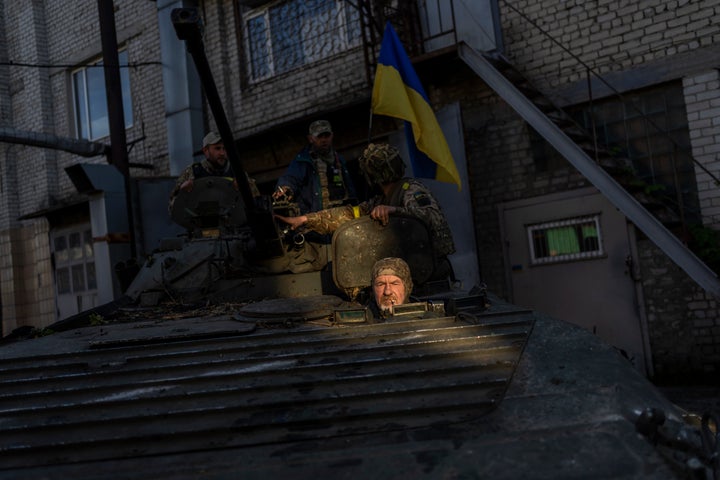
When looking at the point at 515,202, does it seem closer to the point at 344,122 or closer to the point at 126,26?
the point at 344,122

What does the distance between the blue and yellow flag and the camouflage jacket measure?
3.04 metres

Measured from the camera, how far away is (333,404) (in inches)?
86.9

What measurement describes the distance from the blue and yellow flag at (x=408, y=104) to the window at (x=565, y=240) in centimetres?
141

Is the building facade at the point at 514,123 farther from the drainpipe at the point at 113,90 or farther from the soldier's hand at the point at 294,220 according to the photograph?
the soldier's hand at the point at 294,220

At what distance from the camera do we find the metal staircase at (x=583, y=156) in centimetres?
630

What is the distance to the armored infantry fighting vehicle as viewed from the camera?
1.84 m

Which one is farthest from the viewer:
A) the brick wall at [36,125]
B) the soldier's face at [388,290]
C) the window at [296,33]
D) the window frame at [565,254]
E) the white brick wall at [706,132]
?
the brick wall at [36,125]

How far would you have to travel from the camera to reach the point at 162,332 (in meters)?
2.98

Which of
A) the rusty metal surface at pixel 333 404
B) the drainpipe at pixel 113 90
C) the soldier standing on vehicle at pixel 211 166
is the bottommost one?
the rusty metal surface at pixel 333 404

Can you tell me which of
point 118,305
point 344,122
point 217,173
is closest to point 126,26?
point 344,122

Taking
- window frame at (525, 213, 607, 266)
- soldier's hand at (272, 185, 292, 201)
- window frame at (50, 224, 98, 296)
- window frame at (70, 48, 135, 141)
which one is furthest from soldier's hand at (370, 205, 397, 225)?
window frame at (70, 48, 135, 141)

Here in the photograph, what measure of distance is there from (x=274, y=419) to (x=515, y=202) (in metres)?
6.58

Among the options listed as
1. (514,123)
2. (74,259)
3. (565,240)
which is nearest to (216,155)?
(514,123)

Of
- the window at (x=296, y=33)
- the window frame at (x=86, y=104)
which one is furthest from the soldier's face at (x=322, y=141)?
the window frame at (x=86, y=104)
